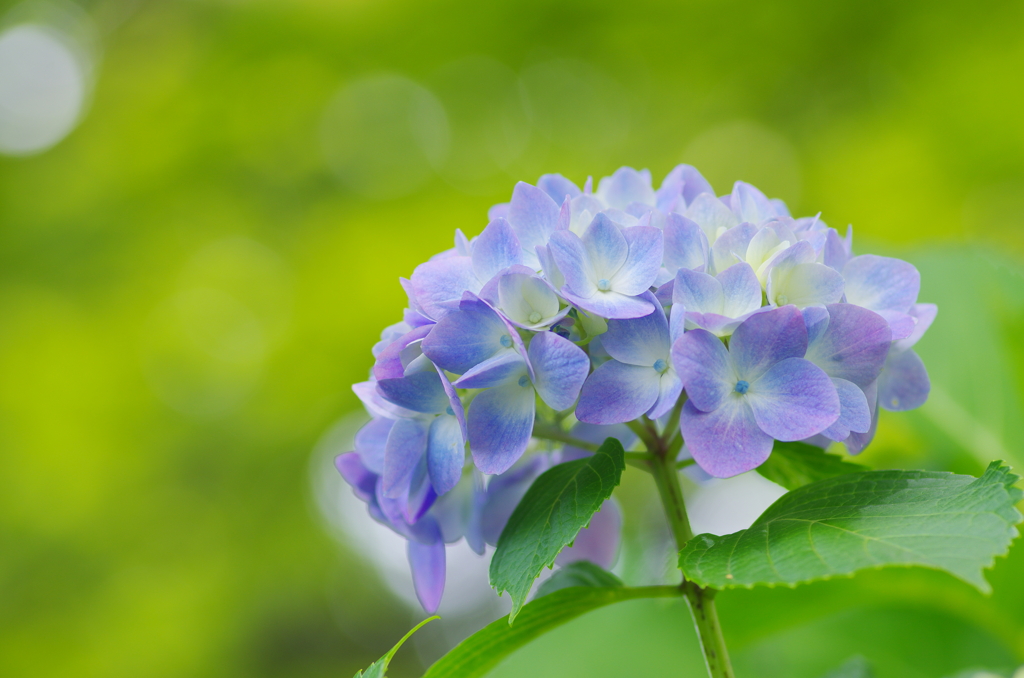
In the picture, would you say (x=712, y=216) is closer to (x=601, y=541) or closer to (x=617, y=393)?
(x=617, y=393)

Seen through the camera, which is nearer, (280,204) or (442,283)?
(442,283)

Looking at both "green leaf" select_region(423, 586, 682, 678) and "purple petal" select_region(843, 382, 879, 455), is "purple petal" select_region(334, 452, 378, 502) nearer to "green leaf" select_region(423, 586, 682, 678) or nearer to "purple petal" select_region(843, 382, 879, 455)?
"green leaf" select_region(423, 586, 682, 678)

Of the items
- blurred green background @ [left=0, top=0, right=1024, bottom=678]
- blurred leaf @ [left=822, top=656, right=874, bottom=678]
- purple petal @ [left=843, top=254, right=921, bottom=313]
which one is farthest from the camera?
blurred green background @ [left=0, top=0, right=1024, bottom=678]

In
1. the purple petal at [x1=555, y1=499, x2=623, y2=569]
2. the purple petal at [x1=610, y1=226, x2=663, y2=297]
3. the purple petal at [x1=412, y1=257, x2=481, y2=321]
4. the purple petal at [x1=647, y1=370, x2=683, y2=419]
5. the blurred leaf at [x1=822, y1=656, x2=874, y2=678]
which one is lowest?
the blurred leaf at [x1=822, y1=656, x2=874, y2=678]

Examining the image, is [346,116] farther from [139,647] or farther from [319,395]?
[139,647]

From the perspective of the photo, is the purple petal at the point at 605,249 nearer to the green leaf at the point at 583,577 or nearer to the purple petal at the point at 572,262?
the purple petal at the point at 572,262

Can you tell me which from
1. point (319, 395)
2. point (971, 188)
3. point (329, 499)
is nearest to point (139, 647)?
point (329, 499)

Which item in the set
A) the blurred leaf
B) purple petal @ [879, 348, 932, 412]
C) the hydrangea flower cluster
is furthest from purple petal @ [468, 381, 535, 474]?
the blurred leaf

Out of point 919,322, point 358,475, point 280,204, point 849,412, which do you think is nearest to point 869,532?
point 849,412

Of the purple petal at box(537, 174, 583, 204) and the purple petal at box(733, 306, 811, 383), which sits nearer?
the purple petal at box(733, 306, 811, 383)
